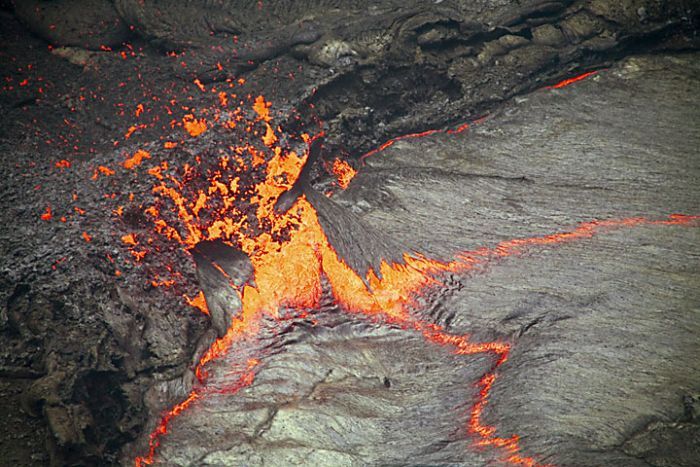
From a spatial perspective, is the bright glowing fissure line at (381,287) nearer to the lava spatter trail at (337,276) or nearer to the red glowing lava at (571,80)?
the lava spatter trail at (337,276)

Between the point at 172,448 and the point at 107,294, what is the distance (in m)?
1.09

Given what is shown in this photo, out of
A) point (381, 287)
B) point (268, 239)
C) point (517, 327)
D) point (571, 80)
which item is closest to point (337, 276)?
point (381, 287)

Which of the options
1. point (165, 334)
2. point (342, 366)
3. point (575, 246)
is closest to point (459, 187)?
point (575, 246)

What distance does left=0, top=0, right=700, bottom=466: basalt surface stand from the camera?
3.05 meters

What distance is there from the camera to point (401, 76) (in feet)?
16.9

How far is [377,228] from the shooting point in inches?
164

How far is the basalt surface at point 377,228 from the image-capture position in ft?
10.00

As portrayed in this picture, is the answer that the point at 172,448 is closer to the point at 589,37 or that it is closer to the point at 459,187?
the point at 459,187

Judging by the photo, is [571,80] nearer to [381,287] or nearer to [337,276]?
[381,287]

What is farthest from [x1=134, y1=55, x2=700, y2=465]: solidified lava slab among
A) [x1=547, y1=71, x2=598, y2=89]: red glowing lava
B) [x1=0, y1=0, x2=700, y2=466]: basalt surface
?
[x1=547, y1=71, x2=598, y2=89]: red glowing lava

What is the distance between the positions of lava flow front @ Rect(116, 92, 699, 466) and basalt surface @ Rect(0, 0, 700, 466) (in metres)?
0.08

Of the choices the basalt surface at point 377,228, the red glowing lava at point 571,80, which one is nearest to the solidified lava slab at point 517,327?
the basalt surface at point 377,228

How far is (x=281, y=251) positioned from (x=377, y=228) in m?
0.67

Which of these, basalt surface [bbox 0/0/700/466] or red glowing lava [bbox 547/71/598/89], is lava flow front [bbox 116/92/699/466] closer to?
basalt surface [bbox 0/0/700/466]
